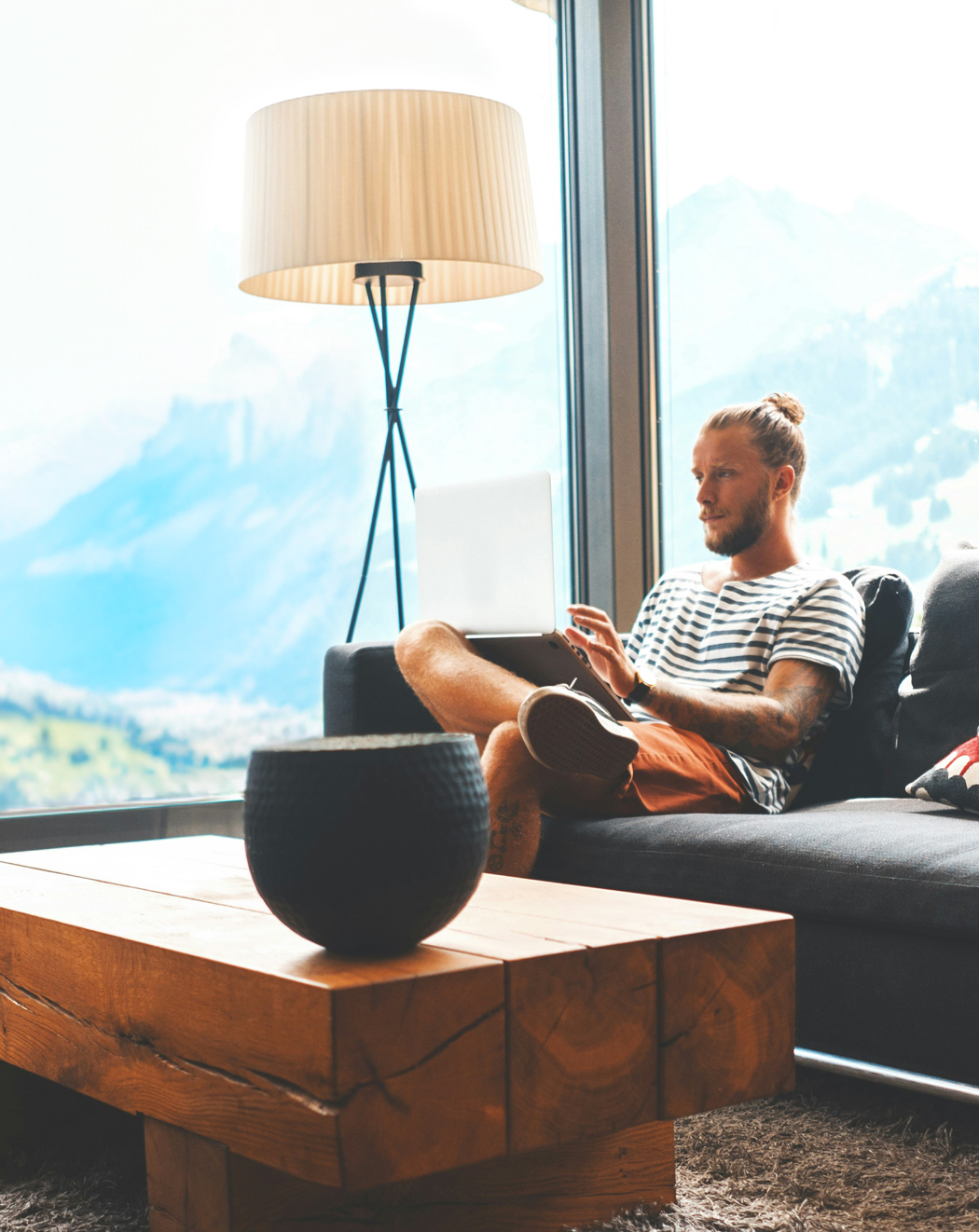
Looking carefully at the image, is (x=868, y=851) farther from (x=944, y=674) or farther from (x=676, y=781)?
(x=944, y=674)

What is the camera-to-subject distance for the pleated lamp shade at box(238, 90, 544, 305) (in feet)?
8.84

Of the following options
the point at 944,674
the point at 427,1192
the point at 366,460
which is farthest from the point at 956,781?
the point at 366,460

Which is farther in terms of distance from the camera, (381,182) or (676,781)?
(381,182)

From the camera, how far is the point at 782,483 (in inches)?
104

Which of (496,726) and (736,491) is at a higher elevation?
(736,491)

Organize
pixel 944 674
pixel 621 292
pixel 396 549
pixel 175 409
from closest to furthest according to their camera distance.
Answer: pixel 944 674 < pixel 396 549 < pixel 175 409 < pixel 621 292

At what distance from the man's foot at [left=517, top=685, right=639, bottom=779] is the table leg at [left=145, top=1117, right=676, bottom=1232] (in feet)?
2.19

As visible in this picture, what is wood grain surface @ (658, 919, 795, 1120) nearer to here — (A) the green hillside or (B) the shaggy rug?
(B) the shaggy rug

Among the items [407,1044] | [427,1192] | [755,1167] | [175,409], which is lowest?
[755,1167]

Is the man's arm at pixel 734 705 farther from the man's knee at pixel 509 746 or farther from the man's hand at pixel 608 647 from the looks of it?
the man's knee at pixel 509 746

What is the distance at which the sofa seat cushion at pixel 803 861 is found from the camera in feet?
5.35

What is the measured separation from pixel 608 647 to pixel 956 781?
0.63m

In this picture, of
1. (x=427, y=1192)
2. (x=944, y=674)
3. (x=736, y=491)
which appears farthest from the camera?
(x=736, y=491)

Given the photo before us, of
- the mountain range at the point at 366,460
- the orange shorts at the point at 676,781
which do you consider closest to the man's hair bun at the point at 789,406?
the mountain range at the point at 366,460
